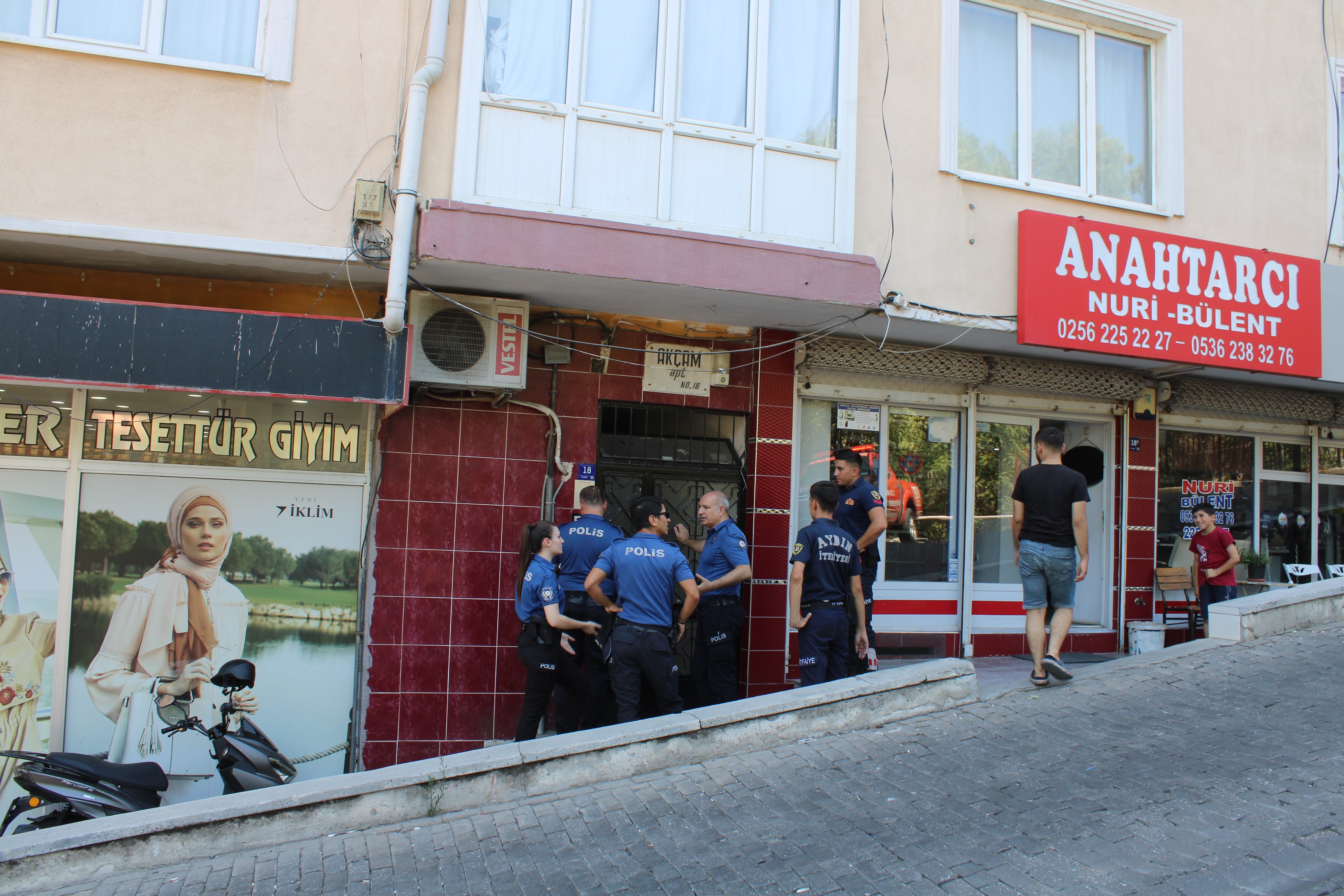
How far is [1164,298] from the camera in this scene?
8.05 metres

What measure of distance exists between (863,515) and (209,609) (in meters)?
5.14

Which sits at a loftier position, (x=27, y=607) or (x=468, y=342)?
(x=468, y=342)

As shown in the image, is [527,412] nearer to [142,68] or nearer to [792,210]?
[792,210]

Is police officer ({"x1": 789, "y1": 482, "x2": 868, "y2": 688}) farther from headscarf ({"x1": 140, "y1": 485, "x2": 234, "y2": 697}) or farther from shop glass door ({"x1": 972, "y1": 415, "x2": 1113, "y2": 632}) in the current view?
headscarf ({"x1": 140, "y1": 485, "x2": 234, "y2": 697})

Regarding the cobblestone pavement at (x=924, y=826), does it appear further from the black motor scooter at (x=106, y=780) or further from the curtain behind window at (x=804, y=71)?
the curtain behind window at (x=804, y=71)

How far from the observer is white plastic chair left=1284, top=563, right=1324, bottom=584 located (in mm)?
10195

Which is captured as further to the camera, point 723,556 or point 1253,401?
point 1253,401

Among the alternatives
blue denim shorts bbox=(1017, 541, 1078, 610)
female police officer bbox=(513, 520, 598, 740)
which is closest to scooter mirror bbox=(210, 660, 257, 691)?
female police officer bbox=(513, 520, 598, 740)

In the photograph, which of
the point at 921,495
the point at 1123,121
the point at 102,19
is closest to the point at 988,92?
the point at 1123,121

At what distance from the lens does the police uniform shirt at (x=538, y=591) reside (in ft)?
20.3

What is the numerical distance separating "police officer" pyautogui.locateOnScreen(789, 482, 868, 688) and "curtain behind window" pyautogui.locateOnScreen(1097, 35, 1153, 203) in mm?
4881

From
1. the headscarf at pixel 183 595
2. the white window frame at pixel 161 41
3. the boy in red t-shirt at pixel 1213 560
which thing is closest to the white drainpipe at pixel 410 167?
the white window frame at pixel 161 41

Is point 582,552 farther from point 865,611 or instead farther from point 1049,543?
point 1049,543

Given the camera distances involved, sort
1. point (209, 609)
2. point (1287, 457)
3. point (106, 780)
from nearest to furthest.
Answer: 1. point (106, 780)
2. point (209, 609)
3. point (1287, 457)
